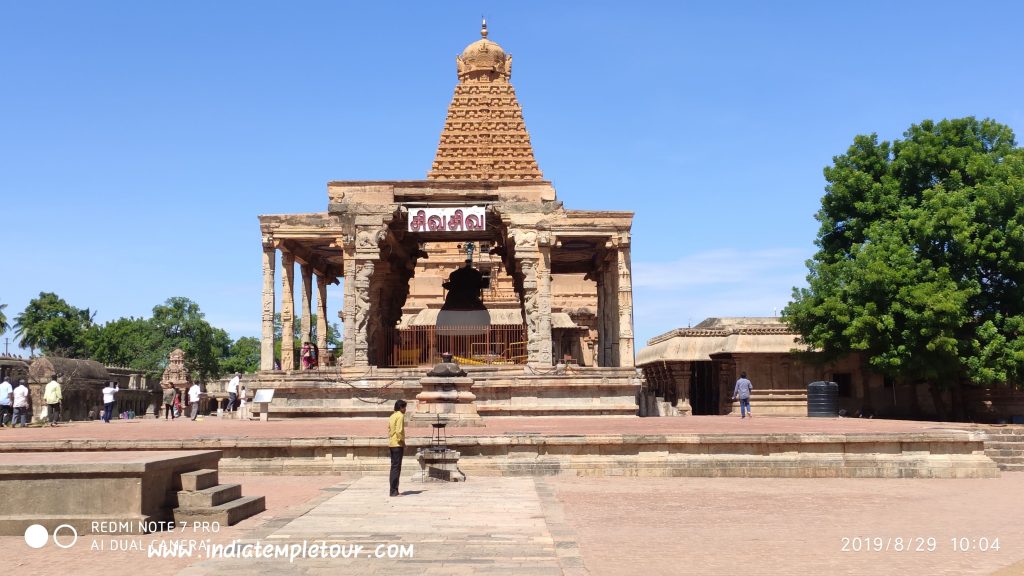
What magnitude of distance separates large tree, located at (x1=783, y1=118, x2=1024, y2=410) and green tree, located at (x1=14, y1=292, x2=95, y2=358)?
60.9 m

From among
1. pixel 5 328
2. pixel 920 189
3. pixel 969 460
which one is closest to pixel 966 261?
pixel 920 189

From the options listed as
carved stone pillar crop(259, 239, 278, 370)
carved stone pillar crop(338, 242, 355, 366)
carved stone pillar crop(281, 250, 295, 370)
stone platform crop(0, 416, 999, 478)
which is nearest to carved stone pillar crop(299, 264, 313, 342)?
carved stone pillar crop(281, 250, 295, 370)

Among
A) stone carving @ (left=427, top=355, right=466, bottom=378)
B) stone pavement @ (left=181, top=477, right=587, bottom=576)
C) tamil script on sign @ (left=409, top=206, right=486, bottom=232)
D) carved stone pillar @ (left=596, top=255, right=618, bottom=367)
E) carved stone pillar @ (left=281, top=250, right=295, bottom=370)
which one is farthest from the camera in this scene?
carved stone pillar @ (left=596, top=255, right=618, bottom=367)

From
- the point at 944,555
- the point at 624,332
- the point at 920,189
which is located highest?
the point at 920,189

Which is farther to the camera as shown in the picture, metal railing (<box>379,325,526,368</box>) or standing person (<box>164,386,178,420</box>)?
standing person (<box>164,386,178,420</box>)

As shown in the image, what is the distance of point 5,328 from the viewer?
208 feet

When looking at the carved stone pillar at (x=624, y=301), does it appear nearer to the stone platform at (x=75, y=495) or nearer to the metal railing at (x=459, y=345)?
the metal railing at (x=459, y=345)

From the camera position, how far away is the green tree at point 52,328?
230ft

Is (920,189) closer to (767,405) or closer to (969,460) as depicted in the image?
(767,405)

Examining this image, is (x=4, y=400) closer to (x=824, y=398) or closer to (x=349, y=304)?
(x=349, y=304)

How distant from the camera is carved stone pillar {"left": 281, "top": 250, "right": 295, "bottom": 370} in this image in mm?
30031

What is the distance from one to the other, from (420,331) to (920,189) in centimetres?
1762

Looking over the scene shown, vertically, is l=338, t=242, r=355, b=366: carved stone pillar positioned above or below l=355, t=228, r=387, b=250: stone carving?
below

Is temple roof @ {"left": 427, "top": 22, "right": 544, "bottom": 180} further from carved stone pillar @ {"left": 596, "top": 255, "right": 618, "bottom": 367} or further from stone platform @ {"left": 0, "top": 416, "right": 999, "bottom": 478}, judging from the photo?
stone platform @ {"left": 0, "top": 416, "right": 999, "bottom": 478}
